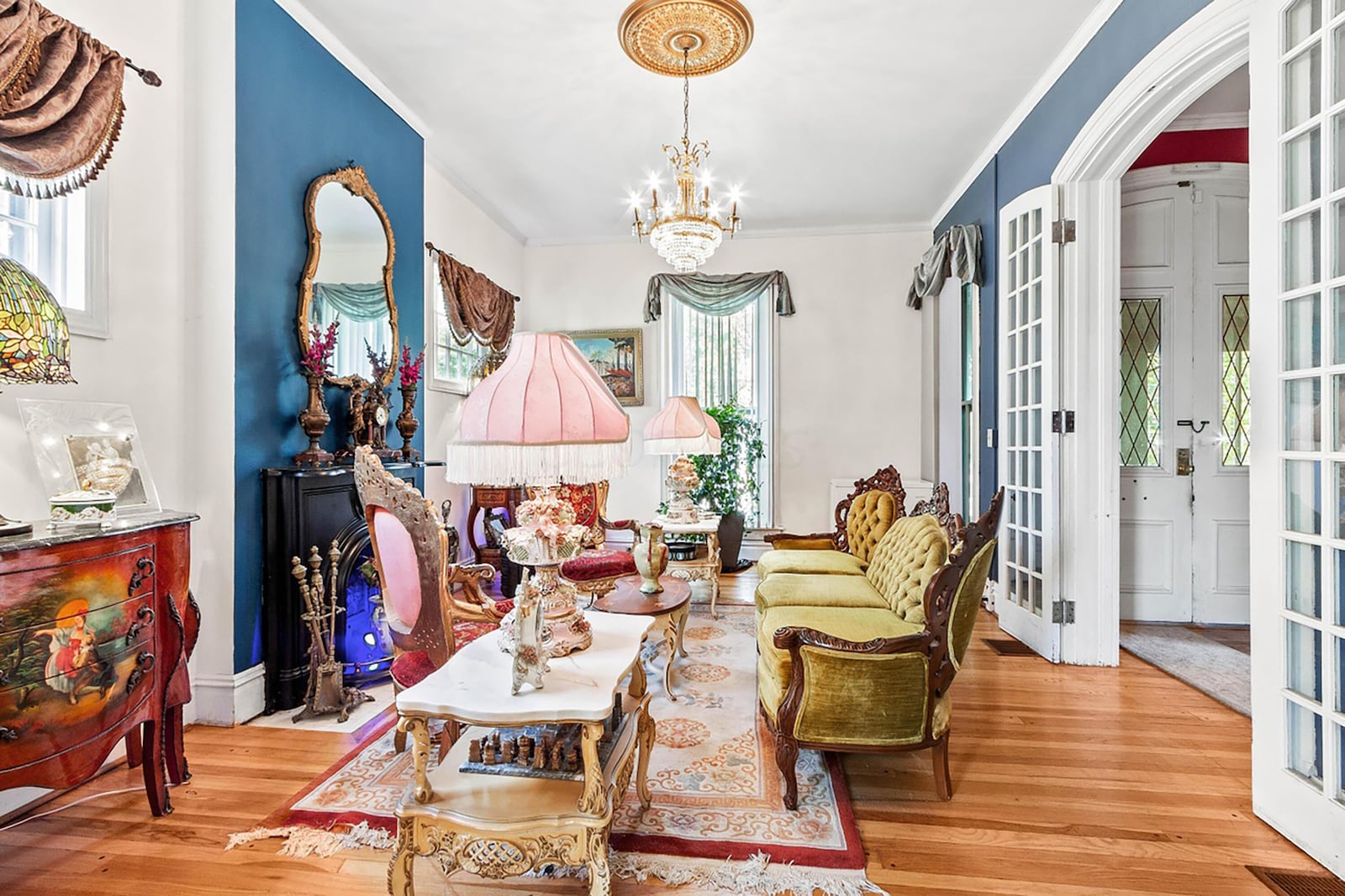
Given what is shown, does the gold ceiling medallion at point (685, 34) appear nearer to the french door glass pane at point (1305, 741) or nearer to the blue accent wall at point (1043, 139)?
the blue accent wall at point (1043, 139)

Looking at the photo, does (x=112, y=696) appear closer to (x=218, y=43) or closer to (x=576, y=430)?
(x=576, y=430)

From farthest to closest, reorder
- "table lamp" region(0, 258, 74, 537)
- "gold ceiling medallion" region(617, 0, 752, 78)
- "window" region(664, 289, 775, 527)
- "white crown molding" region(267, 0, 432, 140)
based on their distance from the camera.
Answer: "window" region(664, 289, 775, 527)
"white crown molding" region(267, 0, 432, 140)
"gold ceiling medallion" region(617, 0, 752, 78)
"table lamp" region(0, 258, 74, 537)

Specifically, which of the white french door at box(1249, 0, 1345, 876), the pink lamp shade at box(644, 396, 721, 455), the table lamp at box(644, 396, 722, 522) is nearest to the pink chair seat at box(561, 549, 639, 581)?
the table lamp at box(644, 396, 722, 522)

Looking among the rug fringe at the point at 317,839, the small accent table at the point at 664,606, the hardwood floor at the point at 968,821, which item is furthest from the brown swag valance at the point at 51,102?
the small accent table at the point at 664,606

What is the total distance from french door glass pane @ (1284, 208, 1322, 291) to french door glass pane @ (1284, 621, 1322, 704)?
109 cm

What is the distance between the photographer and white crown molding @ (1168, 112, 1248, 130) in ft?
12.9

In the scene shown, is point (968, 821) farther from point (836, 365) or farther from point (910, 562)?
point (836, 365)

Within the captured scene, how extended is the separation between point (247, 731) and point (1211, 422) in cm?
591

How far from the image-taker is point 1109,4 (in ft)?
10.1

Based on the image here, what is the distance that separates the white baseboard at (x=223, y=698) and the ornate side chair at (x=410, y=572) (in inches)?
35.5

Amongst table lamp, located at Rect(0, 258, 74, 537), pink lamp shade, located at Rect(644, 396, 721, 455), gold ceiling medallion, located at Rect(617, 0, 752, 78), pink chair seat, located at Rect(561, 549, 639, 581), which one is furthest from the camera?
pink lamp shade, located at Rect(644, 396, 721, 455)

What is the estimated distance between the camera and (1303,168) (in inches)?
78.2

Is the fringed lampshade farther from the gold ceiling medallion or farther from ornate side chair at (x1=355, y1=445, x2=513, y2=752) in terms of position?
the gold ceiling medallion

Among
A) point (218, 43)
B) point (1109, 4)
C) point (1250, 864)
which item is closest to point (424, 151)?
point (218, 43)
